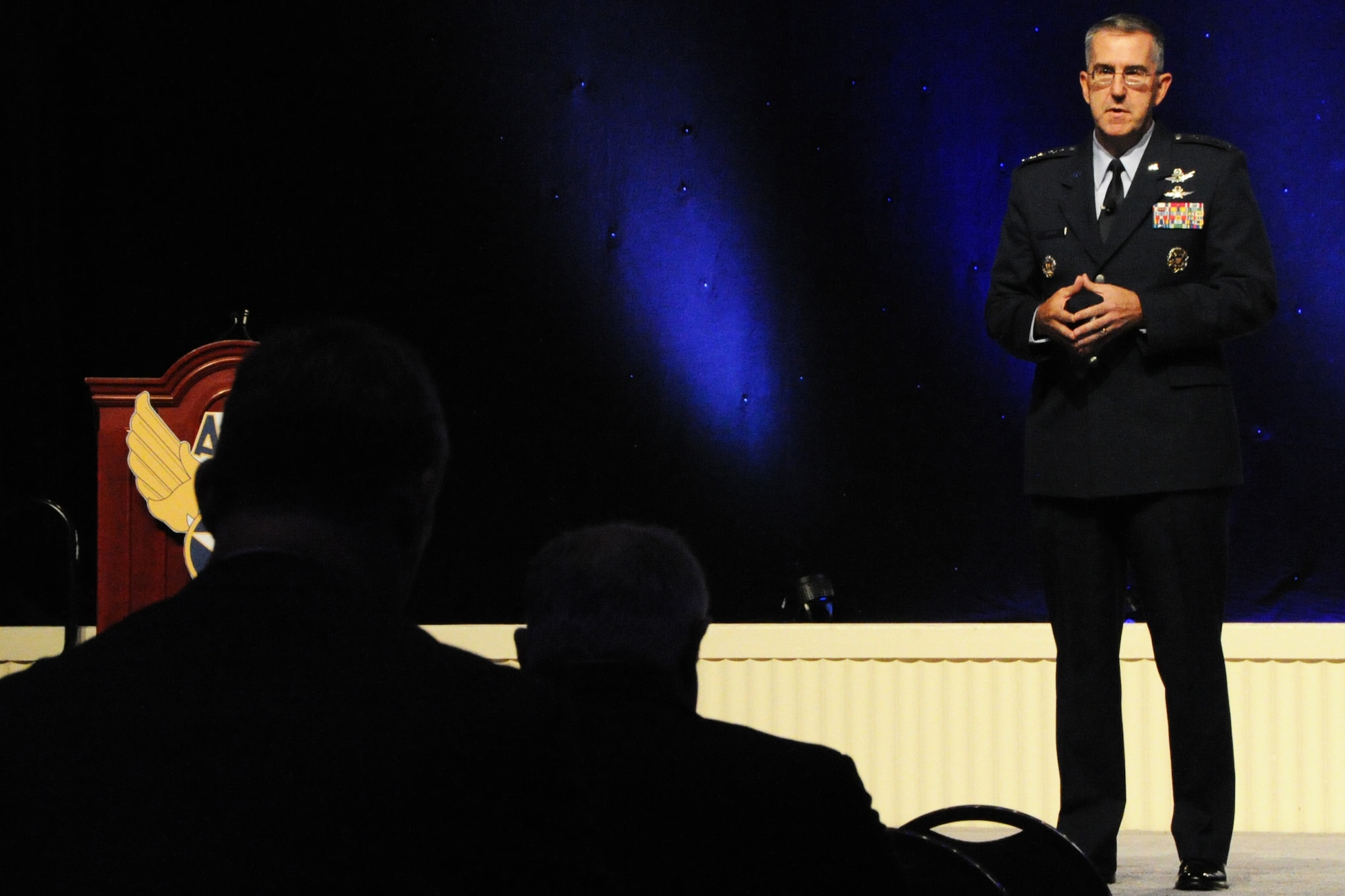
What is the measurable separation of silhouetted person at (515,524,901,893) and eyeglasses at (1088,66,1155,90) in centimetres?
149

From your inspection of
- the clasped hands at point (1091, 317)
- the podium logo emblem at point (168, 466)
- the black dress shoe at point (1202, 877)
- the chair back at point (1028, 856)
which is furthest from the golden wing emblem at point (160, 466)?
the chair back at point (1028, 856)

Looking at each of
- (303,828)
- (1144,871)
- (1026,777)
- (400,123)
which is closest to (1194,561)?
(1144,871)

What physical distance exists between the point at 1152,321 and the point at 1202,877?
819mm

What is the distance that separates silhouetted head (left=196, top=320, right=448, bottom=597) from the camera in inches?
32.1

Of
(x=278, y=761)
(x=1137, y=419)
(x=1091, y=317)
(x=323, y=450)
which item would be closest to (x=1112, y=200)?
(x=1091, y=317)

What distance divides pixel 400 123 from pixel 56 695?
3.30 meters

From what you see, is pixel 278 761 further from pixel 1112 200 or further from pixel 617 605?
pixel 1112 200

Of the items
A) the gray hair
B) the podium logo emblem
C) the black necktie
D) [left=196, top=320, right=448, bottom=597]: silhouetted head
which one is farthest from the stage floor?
the podium logo emblem

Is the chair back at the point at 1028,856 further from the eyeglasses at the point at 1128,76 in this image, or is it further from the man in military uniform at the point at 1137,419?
the eyeglasses at the point at 1128,76

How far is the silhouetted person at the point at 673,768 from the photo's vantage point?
107 cm

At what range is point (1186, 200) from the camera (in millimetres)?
2357

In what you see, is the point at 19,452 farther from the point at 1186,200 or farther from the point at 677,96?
the point at 1186,200

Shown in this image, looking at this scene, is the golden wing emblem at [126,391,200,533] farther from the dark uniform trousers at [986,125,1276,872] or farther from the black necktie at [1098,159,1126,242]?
the black necktie at [1098,159,1126,242]

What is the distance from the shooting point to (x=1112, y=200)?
7.89 feet
